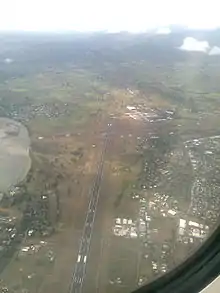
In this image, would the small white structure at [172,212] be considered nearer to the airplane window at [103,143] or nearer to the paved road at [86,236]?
the airplane window at [103,143]

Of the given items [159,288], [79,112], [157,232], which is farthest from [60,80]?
[159,288]

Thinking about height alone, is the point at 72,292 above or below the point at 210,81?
below

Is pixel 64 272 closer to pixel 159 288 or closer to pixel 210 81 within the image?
pixel 159 288

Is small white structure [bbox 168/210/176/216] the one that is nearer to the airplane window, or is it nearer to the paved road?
the airplane window

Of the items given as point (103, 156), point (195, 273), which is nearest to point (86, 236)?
point (103, 156)

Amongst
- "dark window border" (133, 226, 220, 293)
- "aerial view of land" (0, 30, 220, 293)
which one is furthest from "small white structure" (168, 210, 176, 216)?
"dark window border" (133, 226, 220, 293)

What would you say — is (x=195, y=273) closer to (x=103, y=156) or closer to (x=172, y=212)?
(x=172, y=212)

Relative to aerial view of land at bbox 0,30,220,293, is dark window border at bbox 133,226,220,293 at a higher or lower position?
lower
